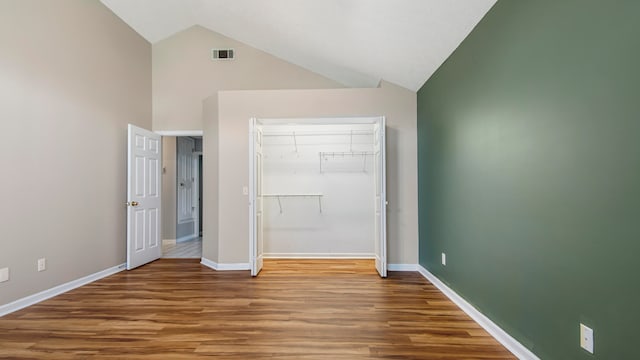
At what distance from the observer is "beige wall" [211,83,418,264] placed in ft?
13.6

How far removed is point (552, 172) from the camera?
169 centimetres

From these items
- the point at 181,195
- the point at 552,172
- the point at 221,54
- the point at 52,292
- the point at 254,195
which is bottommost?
the point at 52,292

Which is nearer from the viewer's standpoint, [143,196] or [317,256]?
[143,196]

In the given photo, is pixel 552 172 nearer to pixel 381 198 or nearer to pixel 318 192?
pixel 381 198

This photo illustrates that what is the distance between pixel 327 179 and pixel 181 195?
145 inches

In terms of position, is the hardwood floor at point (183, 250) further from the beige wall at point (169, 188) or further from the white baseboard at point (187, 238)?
the beige wall at point (169, 188)

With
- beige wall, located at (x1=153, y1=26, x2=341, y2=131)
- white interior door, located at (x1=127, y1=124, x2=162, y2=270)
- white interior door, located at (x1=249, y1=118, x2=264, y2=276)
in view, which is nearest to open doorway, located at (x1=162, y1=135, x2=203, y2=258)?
white interior door, located at (x1=127, y1=124, x2=162, y2=270)

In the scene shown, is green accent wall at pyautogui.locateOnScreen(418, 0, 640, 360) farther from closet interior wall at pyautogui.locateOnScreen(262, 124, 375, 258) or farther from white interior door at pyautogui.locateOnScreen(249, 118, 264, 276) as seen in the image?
white interior door at pyautogui.locateOnScreen(249, 118, 264, 276)

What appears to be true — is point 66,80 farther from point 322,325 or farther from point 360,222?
point 360,222

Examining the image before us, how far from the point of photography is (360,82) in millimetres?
4594

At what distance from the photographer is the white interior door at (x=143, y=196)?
13.6ft

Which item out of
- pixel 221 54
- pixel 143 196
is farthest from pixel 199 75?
pixel 143 196

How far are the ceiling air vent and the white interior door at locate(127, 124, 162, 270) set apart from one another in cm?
154

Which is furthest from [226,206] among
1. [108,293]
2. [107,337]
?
[107,337]
